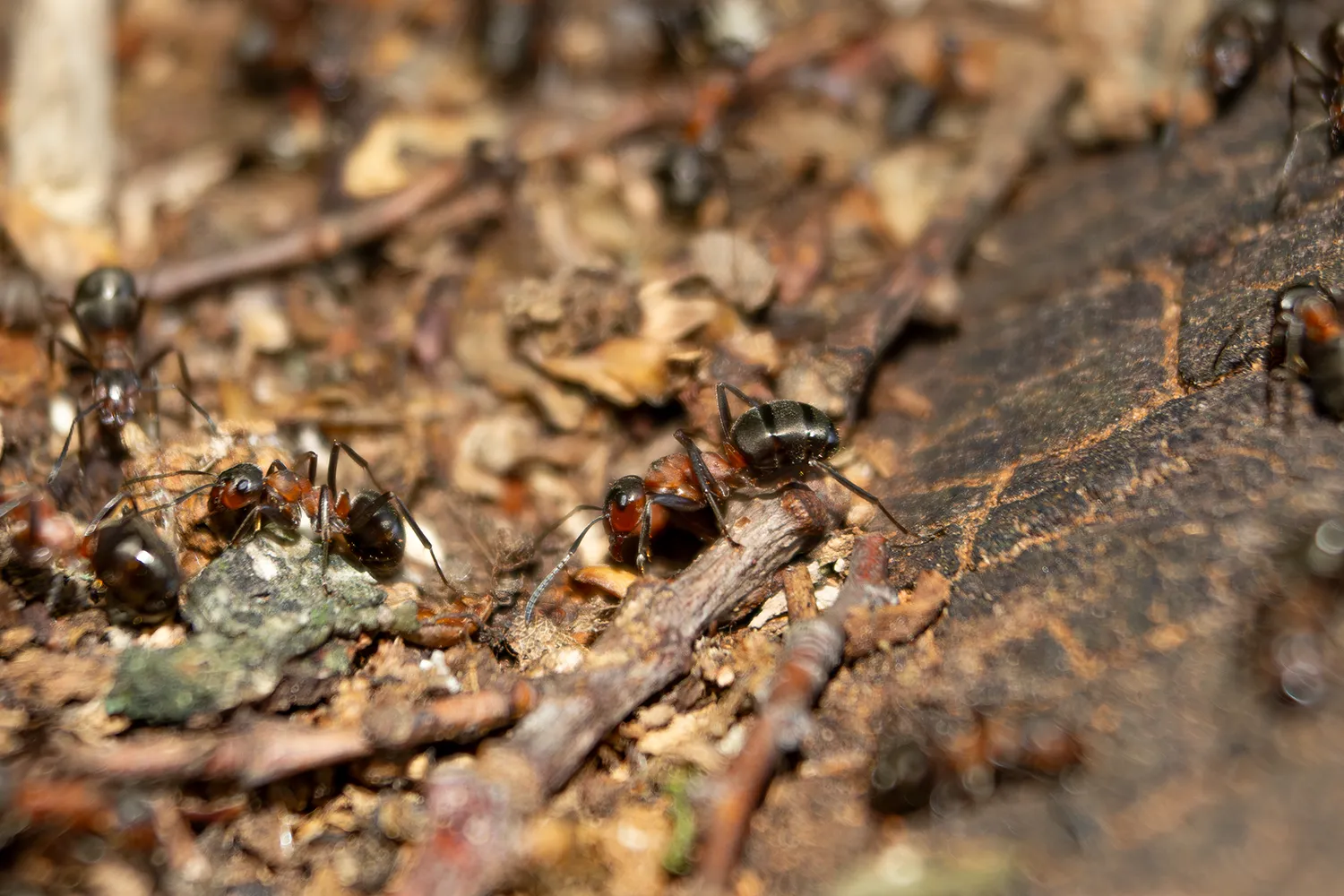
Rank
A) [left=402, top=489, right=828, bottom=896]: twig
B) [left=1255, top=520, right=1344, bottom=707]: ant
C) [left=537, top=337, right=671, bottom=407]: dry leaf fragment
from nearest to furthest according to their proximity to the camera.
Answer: [left=1255, top=520, right=1344, bottom=707]: ant < [left=402, top=489, right=828, bottom=896]: twig < [left=537, top=337, right=671, bottom=407]: dry leaf fragment

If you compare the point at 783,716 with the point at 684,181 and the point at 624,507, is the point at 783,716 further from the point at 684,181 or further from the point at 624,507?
the point at 684,181

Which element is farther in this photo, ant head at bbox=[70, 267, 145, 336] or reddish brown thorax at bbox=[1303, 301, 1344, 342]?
ant head at bbox=[70, 267, 145, 336]

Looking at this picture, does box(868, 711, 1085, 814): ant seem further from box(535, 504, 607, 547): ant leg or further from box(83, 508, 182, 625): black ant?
box(83, 508, 182, 625): black ant

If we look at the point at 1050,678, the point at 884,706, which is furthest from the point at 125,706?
the point at 1050,678

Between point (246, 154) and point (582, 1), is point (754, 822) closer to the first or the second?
point (246, 154)

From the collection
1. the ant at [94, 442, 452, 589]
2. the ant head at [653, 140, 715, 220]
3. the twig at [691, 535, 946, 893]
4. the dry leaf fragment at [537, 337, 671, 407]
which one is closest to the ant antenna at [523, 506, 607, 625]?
the ant at [94, 442, 452, 589]

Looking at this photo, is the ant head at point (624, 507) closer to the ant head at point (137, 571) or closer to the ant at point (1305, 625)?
the ant head at point (137, 571)
